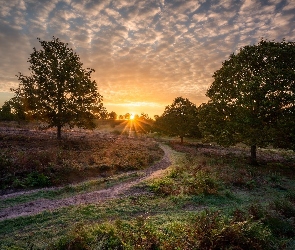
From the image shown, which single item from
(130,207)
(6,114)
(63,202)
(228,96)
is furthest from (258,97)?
(6,114)

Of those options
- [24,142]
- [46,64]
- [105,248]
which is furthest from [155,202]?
[46,64]

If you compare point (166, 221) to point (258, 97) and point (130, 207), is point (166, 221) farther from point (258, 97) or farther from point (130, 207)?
point (258, 97)

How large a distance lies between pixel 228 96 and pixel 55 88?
2201 centimetres

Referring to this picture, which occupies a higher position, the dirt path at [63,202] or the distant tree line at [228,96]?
the distant tree line at [228,96]

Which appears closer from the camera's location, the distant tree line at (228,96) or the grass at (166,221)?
the grass at (166,221)

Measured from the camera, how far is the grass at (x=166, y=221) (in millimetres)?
8172

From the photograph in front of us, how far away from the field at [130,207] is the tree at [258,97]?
15.4 ft

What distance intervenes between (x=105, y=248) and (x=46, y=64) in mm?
29261

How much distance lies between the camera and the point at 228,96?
89.4 feet

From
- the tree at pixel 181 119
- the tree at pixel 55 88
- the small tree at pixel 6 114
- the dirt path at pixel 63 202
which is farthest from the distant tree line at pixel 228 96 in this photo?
the small tree at pixel 6 114

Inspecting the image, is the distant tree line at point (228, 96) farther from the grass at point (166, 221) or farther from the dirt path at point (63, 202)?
the dirt path at point (63, 202)

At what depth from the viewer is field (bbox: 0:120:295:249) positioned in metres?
8.34

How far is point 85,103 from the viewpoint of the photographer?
33.2 metres

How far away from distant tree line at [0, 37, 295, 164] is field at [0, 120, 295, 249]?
17.9 ft
